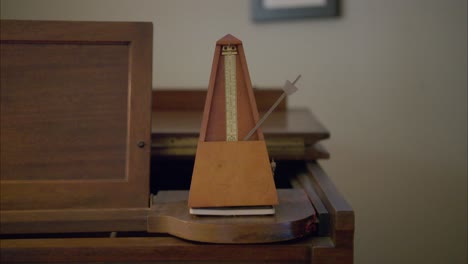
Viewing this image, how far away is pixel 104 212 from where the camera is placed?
1.00 m

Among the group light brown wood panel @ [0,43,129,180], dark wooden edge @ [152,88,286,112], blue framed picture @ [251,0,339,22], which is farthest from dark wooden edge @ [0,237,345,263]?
blue framed picture @ [251,0,339,22]

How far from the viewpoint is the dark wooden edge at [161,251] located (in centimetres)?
92

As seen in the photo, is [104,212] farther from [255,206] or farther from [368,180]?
[368,180]

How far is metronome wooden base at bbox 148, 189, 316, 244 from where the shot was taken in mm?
902

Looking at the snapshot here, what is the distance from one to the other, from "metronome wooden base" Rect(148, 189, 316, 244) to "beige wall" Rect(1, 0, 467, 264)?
1001 millimetres

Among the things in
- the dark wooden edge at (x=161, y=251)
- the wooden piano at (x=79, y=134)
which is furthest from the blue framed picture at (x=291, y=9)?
the dark wooden edge at (x=161, y=251)

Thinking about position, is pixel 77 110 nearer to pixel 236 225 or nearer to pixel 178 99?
pixel 236 225

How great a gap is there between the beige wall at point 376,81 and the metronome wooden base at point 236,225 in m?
1.00

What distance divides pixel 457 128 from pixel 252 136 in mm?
Result: 1213

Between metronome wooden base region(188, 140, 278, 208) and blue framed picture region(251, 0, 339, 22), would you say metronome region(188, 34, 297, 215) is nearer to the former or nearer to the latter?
metronome wooden base region(188, 140, 278, 208)

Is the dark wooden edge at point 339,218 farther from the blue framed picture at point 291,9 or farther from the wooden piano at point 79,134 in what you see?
the blue framed picture at point 291,9

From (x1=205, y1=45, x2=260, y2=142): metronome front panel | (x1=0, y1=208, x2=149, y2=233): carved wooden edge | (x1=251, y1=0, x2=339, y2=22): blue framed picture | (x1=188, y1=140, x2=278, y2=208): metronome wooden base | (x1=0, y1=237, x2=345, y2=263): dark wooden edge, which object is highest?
(x1=251, y1=0, x2=339, y2=22): blue framed picture

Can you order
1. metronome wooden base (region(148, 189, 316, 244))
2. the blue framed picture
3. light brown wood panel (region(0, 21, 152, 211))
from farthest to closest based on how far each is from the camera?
the blue framed picture → light brown wood panel (region(0, 21, 152, 211)) → metronome wooden base (region(148, 189, 316, 244))

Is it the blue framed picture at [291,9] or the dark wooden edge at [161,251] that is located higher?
the blue framed picture at [291,9]
